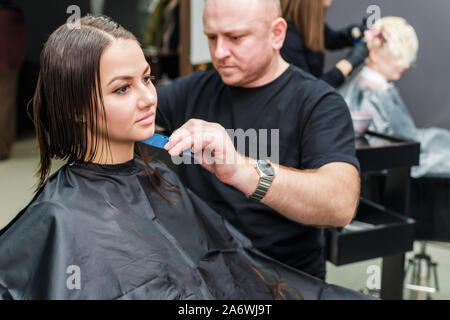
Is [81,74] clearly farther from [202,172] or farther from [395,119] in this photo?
[395,119]

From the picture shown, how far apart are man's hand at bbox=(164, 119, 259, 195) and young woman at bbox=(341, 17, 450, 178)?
70.3 inches

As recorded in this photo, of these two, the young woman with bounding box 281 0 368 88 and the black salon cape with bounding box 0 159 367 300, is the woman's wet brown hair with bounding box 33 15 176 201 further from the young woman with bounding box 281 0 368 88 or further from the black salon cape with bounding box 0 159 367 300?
the young woman with bounding box 281 0 368 88

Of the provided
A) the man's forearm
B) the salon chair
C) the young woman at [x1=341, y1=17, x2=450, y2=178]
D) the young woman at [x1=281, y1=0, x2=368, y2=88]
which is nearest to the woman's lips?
the man's forearm

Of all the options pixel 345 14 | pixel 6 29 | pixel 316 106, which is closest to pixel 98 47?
pixel 316 106

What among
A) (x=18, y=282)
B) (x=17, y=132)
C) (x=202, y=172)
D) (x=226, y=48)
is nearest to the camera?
(x=18, y=282)

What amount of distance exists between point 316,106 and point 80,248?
86 cm

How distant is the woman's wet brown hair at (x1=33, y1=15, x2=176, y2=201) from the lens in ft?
3.59

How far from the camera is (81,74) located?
1092 millimetres

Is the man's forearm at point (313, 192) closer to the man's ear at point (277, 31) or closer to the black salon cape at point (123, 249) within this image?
the black salon cape at point (123, 249)

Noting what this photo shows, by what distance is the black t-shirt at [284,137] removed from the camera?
153 centimetres

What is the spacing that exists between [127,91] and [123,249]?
37 centimetres

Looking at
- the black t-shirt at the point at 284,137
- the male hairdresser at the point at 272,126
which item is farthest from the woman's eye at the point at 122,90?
the black t-shirt at the point at 284,137

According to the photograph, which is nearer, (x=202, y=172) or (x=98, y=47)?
(x=98, y=47)
